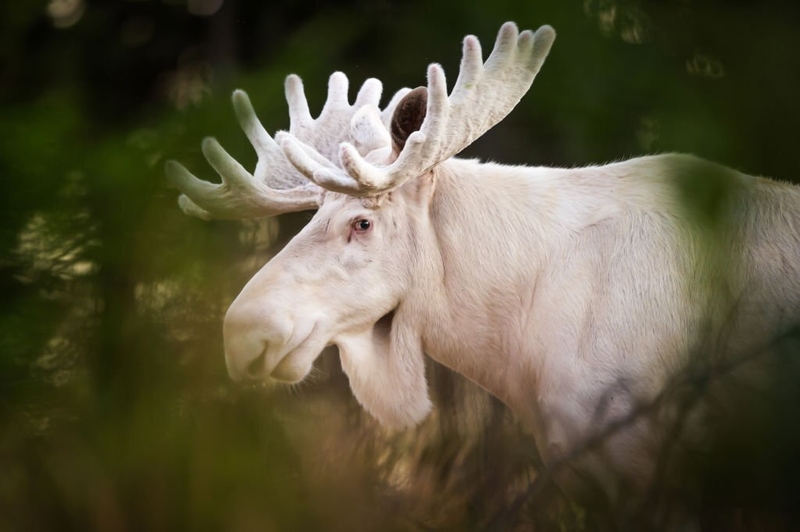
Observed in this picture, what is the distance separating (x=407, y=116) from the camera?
2.93 meters

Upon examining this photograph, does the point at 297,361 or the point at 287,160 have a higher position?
the point at 287,160

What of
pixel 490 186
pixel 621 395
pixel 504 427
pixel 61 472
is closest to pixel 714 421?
pixel 61 472

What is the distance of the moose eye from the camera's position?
2832 millimetres

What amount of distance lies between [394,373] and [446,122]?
0.83 m

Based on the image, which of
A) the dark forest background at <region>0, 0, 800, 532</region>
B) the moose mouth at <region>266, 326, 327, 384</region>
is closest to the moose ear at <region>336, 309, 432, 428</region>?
the moose mouth at <region>266, 326, 327, 384</region>

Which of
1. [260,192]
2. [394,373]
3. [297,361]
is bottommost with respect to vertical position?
[394,373]

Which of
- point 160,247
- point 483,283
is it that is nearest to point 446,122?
point 483,283

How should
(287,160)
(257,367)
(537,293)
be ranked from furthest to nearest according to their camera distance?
(287,160)
(537,293)
(257,367)

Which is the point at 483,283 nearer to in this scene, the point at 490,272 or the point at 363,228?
the point at 490,272

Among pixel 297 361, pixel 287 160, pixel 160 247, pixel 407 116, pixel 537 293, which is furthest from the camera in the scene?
pixel 287 160

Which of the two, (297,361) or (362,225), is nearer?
(297,361)

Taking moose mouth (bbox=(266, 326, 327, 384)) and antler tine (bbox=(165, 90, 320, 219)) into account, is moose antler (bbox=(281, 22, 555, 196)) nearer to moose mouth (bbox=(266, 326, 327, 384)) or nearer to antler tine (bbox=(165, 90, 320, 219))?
antler tine (bbox=(165, 90, 320, 219))

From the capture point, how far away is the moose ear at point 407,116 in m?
2.89

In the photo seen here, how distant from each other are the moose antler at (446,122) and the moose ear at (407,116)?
0.74 ft
